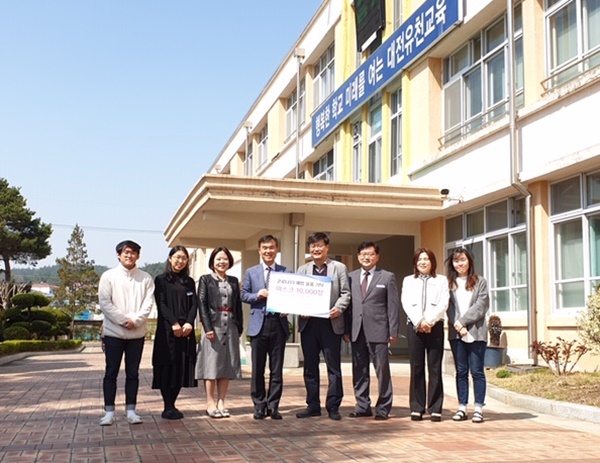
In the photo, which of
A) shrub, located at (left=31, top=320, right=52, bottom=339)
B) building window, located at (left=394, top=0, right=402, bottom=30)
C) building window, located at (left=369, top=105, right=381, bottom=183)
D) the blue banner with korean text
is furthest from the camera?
shrub, located at (left=31, top=320, right=52, bottom=339)

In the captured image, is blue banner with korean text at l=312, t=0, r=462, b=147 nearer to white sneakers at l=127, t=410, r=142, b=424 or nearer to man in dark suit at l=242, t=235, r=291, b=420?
man in dark suit at l=242, t=235, r=291, b=420

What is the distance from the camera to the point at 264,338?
26.6 feet

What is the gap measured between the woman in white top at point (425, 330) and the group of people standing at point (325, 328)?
1cm

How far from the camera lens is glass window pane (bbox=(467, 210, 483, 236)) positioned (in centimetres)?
1571

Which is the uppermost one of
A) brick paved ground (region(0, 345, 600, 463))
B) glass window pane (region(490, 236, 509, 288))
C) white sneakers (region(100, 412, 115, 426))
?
glass window pane (region(490, 236, 509, 288))

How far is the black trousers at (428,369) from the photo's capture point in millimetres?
8000

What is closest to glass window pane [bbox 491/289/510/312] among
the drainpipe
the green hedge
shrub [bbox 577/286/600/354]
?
the drainpipe

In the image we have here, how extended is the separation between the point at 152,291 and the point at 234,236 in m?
12.4

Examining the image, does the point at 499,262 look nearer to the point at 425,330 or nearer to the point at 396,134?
the point at 396,134

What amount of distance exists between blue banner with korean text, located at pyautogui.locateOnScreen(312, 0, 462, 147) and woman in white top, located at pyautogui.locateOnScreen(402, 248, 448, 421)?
8.66 m

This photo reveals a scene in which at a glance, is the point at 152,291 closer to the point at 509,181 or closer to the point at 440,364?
the point at 440,364

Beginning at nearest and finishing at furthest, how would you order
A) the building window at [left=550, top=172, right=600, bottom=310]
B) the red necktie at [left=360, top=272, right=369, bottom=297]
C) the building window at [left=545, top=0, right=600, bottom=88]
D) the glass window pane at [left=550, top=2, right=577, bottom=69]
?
the red necktie at [left=360, top=272, right=369, bottom=297]
the building window at [left=550, top=172, right=600, bottom=310]
the building window at [left=545, top=0, right=600, bottom=88]
the glass window pane at [left=550, top=2, right=577, bottom=69]

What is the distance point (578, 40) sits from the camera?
12.5 m

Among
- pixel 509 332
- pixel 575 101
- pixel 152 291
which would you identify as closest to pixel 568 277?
pixel 509 332
